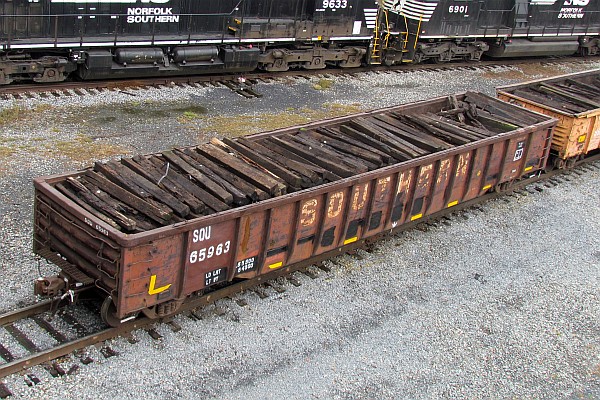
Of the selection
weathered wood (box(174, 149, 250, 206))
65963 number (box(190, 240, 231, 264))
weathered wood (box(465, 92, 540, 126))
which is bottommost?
65963 number (box(190, 240, 231, 264))

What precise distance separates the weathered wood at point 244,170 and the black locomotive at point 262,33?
7.99 m

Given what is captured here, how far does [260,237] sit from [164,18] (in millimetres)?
10916

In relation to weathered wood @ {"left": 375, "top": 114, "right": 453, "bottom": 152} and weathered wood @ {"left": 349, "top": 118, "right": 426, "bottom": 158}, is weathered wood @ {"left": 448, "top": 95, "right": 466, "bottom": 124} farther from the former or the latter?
weathered wood @ {"left": 349, "top": 118, "right": 426, "bottom": 158}

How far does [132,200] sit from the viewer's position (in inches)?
344

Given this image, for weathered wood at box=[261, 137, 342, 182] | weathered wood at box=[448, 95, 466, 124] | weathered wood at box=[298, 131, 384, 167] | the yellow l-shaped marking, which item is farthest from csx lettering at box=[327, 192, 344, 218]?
weathered wood at box=[448, 95, 466, 124]

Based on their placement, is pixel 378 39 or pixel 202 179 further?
pixel 378 39

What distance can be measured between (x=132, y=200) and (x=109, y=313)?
1.41 m

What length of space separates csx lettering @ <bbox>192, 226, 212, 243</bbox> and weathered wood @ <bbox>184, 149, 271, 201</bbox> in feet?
A: 3.17

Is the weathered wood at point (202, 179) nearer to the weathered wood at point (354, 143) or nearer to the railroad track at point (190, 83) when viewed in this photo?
the weathered wood at point (354, 143)

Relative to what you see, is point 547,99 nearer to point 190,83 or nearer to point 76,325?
point 190,83

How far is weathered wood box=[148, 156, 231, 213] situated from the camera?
8.92 meters

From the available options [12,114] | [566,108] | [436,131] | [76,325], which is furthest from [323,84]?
[76,325]

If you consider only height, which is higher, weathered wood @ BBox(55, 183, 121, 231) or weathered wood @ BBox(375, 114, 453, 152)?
weathered wood @ BBox(375, 114, 453, 152)

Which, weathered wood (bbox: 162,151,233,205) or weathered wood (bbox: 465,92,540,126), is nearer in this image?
weathered wood (bbox: 162,151,233,205)
